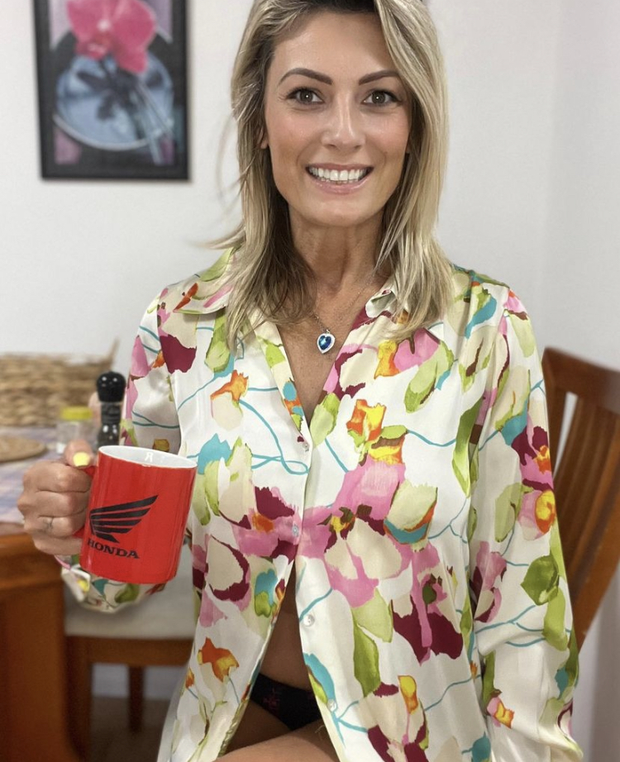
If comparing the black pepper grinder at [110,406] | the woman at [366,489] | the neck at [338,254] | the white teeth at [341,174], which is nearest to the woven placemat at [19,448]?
the black pepper grinder at [110,406]

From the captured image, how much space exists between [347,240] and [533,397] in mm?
319

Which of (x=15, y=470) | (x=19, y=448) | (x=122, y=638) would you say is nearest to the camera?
(x=122, y=638)

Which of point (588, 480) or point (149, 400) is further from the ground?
point (149, 400)

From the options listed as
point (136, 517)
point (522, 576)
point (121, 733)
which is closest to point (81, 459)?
point (136, 517)

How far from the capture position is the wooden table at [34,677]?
1.25m

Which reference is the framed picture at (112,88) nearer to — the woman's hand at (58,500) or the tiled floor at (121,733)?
the woman's hand at (58,500)

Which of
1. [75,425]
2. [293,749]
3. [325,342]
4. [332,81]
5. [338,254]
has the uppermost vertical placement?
[332,81]

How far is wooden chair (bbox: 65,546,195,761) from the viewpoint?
1347 millimetres

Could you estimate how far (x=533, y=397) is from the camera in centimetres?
84

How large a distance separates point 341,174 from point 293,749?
2.20 ft

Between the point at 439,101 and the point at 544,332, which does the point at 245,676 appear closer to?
the point at 439,101

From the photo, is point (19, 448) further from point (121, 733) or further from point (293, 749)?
point (293, 749)

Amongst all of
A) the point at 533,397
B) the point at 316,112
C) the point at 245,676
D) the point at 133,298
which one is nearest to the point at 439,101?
the point at 316,112

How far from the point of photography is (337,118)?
2.82ft
